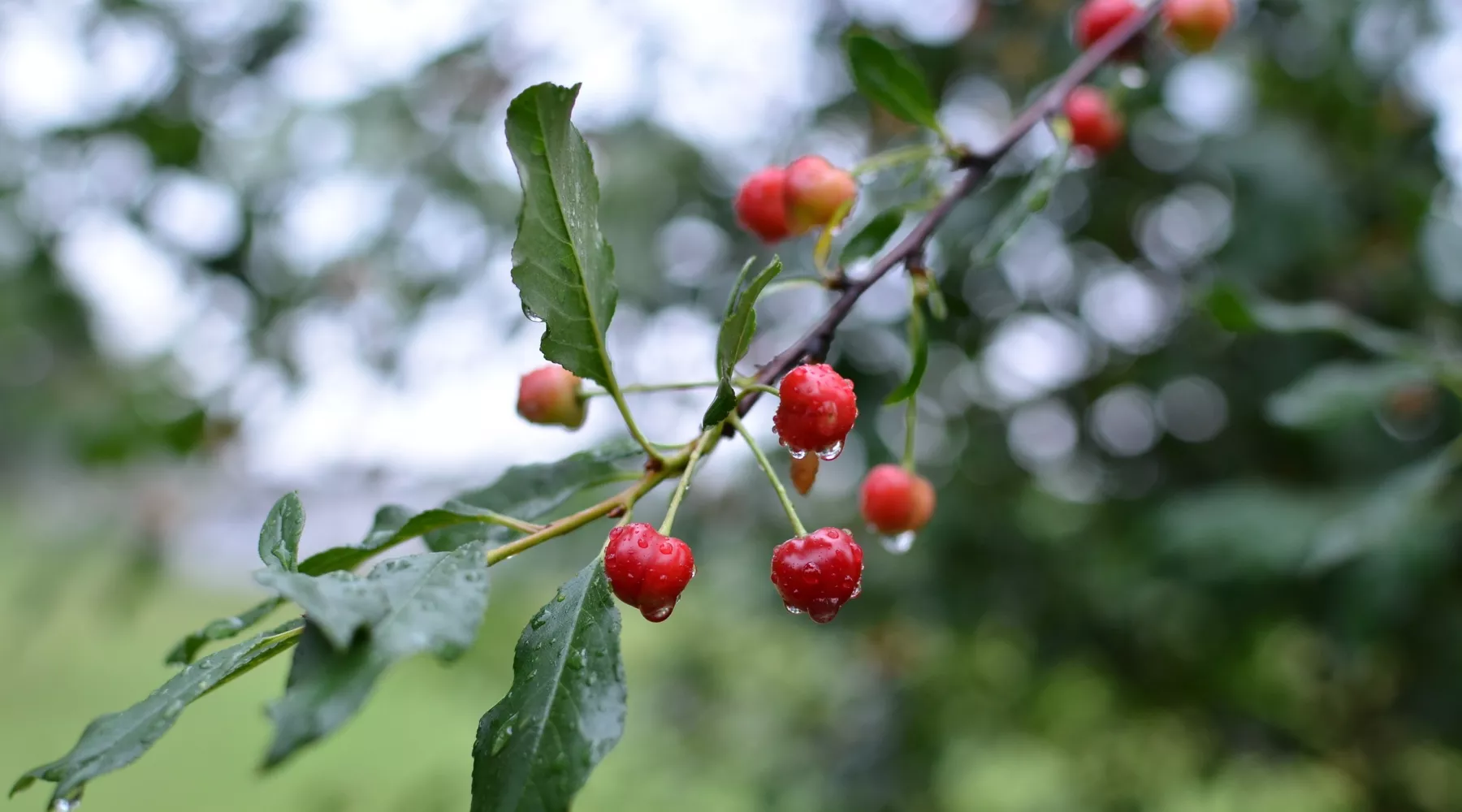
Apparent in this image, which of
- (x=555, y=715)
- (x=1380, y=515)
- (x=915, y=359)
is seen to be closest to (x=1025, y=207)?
(x=915, y=359)

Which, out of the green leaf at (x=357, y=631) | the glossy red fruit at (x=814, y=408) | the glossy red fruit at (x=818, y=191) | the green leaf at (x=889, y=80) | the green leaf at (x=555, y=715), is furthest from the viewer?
the green leaf at (x=889, y=80)

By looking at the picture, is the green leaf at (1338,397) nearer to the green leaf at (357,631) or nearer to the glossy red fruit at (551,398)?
the glossy red fruit at (551,398)

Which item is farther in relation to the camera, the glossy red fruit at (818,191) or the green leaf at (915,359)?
the glossy red fruit at (818,191)

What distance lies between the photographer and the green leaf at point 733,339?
2.07 feet

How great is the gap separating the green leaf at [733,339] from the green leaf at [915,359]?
0.16m

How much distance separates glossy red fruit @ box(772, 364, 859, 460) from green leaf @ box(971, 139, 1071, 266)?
30 cm

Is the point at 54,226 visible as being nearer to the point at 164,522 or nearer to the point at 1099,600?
the point at 164,522

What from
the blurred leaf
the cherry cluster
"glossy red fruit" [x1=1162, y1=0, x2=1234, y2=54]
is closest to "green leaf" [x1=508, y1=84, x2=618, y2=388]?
the cherry cluster

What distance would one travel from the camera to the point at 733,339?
66cm

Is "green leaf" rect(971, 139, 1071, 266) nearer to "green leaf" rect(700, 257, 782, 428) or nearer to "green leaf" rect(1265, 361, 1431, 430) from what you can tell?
"green leaf" rect(700, 257, 782, 428)

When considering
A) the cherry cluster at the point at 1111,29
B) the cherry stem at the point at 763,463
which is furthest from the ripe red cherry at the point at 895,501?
the cherry cluster at the point at 1111,29

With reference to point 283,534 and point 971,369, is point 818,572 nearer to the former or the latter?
point 283,534

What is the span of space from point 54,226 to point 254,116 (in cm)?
51

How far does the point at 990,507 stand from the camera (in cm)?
221
